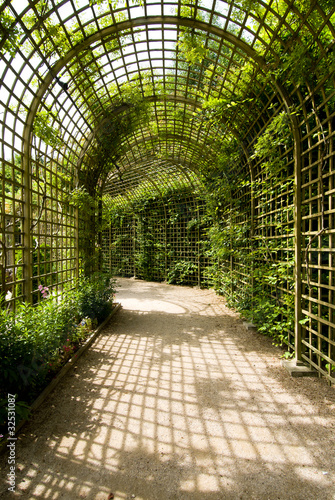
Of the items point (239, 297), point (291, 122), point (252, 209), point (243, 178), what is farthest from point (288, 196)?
point (239, 297)

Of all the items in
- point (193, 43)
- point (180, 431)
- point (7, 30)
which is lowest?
point (180, 431)

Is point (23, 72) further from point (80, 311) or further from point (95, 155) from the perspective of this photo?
point (80, 311)

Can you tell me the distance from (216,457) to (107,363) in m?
1.90

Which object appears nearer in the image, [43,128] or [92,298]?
[43,128]

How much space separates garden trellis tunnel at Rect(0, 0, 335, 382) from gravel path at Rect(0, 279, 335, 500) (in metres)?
0.63

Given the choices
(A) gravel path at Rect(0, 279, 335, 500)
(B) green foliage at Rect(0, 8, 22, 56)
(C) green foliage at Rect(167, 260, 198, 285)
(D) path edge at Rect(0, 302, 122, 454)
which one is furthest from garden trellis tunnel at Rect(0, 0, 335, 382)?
(C) green foliage at Rect(167, 260, 198, 285)

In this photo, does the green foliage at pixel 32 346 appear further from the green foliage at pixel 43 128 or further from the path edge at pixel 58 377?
the green foliage at pixel 43 128

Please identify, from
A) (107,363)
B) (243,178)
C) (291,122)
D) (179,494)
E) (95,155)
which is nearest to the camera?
(179,494)

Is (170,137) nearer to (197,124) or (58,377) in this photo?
(197,124)

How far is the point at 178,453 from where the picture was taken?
1.89 meters

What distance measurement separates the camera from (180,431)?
2123mm

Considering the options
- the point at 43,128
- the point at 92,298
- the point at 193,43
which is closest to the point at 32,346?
the point at 92,298

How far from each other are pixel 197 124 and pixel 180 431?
614 centimetres

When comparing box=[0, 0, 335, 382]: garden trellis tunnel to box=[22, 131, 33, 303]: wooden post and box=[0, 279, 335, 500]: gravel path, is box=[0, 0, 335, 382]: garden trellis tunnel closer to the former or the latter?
box=[22, 131, 33, 303]: wooden post
